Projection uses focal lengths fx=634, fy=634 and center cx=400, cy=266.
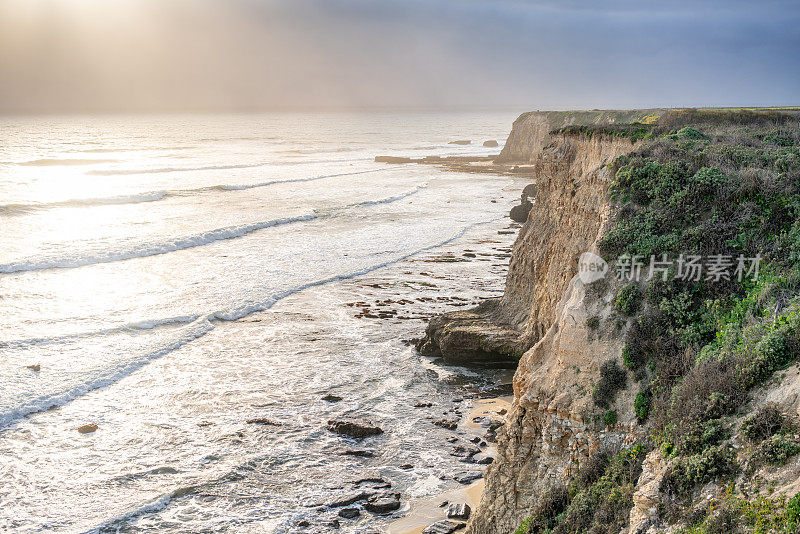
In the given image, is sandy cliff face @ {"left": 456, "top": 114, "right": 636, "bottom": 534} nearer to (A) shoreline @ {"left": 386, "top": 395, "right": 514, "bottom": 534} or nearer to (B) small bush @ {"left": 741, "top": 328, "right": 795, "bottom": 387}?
(A) shoreline @ {"left": 386, "top": 395, "right": 514, "bottom": 534}

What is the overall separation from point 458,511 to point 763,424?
23.3ft

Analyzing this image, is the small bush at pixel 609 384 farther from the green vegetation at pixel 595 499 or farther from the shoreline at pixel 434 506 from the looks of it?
the shoreline at pixel 434 506

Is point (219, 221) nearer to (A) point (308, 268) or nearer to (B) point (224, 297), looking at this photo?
(A) point (308, 268)

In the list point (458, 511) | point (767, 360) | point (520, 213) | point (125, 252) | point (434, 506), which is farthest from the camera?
point (520, 213)

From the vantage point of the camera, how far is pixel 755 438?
7.25 meters

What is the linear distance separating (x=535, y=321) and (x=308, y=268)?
1646 cm

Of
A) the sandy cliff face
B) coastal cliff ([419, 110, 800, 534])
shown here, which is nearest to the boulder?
coastal cliff ([419, 110, 800, 534])

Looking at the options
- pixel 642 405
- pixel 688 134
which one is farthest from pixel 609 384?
pixel 688 134

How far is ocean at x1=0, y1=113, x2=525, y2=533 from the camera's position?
1401 centimetres

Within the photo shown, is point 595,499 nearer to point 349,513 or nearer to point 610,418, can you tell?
point 610,418

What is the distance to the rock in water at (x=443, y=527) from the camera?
12375 millimetres

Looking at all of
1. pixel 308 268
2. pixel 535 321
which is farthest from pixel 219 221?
pixel 535 321

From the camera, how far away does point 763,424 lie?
7.27 meters

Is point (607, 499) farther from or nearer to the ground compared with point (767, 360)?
nearer to the ground
